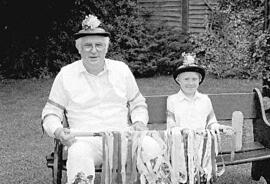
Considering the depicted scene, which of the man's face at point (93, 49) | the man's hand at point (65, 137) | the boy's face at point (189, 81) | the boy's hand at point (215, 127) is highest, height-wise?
the man's face at point (93, 49)

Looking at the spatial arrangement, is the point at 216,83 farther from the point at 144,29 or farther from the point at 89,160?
the point at 89,160

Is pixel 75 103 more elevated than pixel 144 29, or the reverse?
pixel 144 29

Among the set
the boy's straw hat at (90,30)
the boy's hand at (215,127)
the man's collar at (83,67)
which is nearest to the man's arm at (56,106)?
the man's collar at (83,67)

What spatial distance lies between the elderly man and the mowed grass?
1280mm

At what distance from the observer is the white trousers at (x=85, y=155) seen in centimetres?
416

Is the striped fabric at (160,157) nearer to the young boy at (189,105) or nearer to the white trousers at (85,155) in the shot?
the white trousers at (85,155)

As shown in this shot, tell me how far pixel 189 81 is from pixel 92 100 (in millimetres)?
806

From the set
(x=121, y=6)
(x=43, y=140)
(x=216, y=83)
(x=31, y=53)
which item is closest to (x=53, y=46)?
(x=31, y=53)

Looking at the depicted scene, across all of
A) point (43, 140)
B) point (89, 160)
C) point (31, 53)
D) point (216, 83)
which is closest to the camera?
point (89, 160)

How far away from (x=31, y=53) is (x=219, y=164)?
9801 mm

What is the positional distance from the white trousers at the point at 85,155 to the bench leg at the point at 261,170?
57.2 inches

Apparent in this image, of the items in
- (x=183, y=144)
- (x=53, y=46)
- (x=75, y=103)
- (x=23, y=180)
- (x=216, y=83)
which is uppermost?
(x=53, y=46)

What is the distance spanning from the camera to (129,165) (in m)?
4.39

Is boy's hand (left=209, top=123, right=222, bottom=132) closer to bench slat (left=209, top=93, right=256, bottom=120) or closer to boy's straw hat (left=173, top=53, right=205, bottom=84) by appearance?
boy's straw hat (left=173, top=53, right=205, bottom=84)
